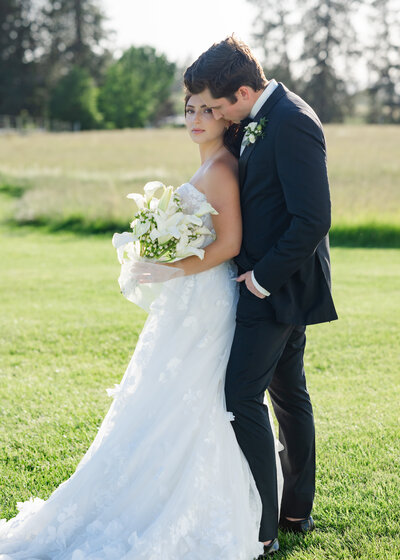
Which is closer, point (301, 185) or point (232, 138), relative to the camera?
point (301, 185)

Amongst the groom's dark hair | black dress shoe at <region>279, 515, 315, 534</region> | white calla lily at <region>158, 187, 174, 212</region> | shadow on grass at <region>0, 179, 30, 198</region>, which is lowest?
shadow on grass at <region>0, 179, 30, 198</region>

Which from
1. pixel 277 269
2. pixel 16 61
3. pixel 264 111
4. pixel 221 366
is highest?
pixel 16 61

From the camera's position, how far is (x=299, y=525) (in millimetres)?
3176

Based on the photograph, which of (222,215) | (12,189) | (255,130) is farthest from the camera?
(12,189)

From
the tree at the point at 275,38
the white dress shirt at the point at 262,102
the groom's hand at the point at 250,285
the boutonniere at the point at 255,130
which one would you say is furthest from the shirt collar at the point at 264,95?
the tree at the point at 275,38

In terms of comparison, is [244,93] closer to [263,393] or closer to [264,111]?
[264,111]

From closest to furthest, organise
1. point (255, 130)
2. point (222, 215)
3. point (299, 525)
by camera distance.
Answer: point (255, 130) < point (222, 215) < point (299, 525)

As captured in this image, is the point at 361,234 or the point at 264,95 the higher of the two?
the point at 264,95

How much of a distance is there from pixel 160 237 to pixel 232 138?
0.59 meters

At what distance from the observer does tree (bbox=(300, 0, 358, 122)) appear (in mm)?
51281

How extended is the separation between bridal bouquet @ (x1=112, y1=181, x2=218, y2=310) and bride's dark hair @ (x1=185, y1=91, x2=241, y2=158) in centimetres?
34

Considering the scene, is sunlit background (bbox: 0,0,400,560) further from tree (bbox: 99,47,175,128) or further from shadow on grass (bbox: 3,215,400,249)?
tree (bbox: 99,47,175,128)

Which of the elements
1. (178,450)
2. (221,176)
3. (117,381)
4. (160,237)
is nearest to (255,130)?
(221,176)

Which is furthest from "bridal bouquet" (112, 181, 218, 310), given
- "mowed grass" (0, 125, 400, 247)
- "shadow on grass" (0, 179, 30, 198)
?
"shadow on grass" (0, 179, 30, 198)
